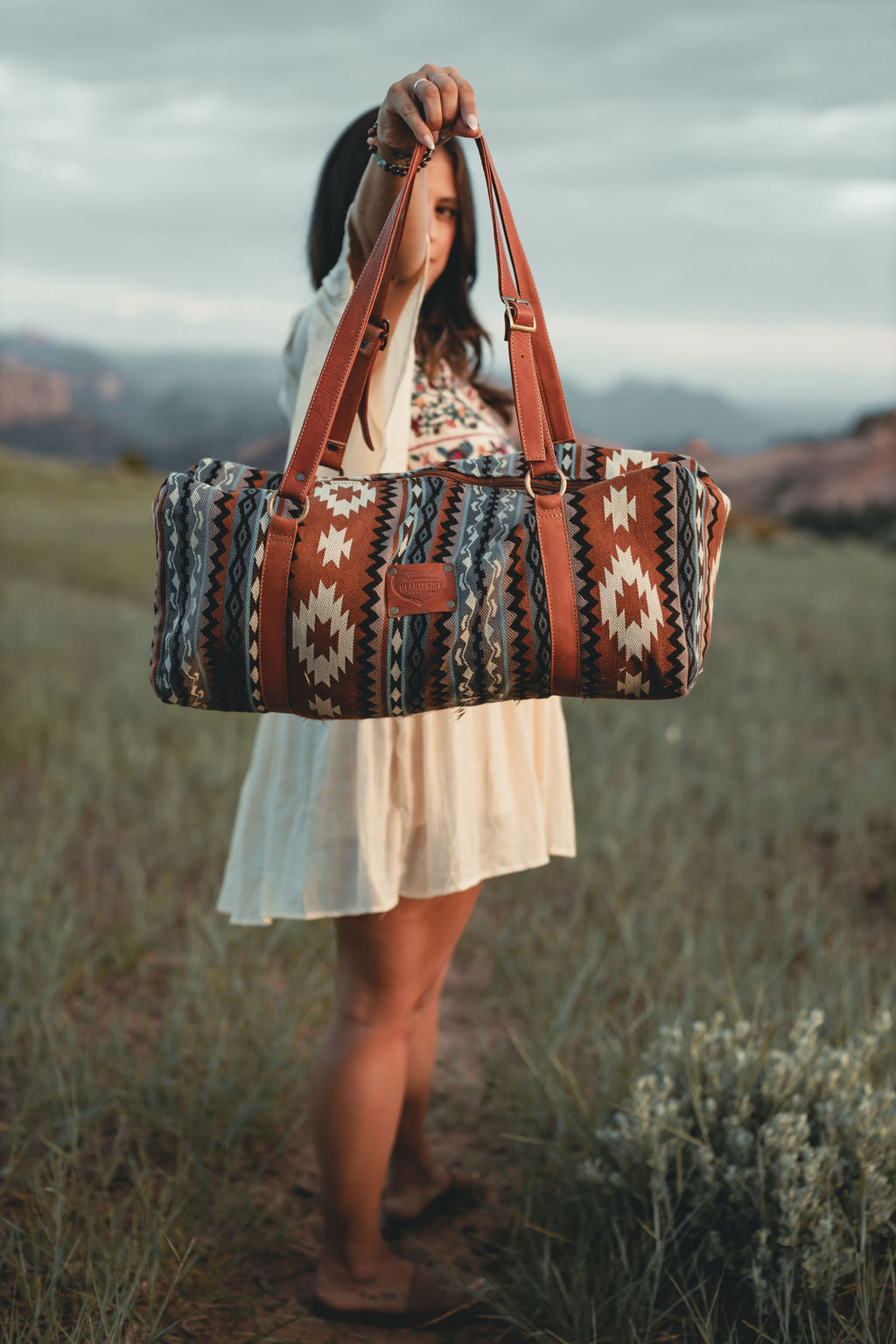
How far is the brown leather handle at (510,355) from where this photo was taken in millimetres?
1124

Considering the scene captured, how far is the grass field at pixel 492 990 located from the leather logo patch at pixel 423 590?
1.07 metres

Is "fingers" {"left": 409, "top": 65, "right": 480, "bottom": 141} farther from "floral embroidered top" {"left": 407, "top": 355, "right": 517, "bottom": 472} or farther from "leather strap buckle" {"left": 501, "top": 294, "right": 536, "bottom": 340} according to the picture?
"floral embroidered top" {"left": 407, "top": 355, "right": 517, "bottom": 472}

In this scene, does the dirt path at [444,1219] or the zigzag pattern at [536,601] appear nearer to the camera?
the zigzag pattern at [536,601]

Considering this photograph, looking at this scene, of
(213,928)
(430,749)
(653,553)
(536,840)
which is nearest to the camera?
(653,553)

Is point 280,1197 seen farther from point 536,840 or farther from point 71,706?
point 71,706

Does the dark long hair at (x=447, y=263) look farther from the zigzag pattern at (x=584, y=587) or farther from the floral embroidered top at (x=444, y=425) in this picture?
the zigzag pattern at (x=584, y=587)

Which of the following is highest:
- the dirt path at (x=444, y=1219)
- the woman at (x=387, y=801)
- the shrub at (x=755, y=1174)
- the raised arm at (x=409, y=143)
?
the raised arm at (x=409, y=143)

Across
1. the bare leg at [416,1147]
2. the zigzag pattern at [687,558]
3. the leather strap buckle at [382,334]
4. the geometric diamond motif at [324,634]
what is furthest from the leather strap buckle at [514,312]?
the bare leg at [416,1147]

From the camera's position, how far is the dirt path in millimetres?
1606

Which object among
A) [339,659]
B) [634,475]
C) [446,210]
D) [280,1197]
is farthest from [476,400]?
[280,1197]

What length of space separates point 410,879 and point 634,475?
0.70 metres

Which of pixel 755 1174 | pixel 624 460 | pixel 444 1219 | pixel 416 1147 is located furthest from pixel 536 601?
pixel 444 1219

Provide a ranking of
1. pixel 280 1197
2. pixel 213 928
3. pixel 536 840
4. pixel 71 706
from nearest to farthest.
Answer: pixel 536 840 → pixel 280 1197 → pixel 213 928 → pixel 71 706

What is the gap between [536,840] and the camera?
5.02 ft
